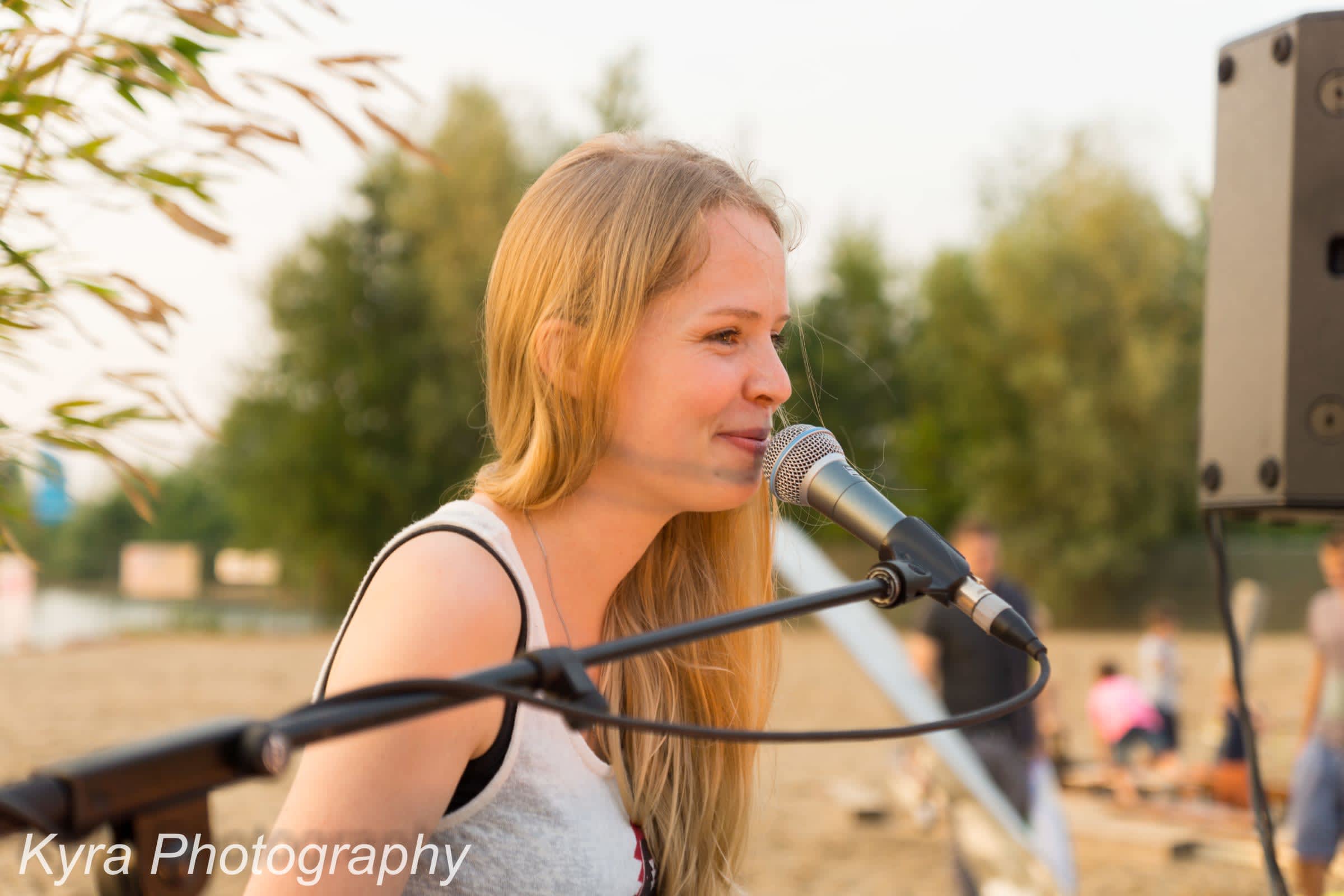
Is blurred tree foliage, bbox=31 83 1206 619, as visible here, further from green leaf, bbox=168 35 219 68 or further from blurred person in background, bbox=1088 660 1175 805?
green leaf, bbox=168 35 219 68

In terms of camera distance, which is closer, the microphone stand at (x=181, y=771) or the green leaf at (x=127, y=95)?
the microphone stand at (x=181, y=771)

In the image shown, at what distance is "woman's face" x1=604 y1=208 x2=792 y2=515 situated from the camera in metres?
1.54

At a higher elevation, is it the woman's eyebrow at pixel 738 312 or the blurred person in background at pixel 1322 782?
the woman's eyebrow at pixel 738 312

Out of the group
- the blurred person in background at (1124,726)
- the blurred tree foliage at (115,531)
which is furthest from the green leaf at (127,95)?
the blurred tree foliage at (115,531)

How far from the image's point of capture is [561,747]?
152cm

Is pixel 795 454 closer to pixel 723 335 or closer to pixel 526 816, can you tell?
pixel 723 335

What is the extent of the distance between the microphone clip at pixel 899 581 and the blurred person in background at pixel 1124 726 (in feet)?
27.9

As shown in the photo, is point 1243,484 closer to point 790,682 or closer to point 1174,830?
point 1174,830

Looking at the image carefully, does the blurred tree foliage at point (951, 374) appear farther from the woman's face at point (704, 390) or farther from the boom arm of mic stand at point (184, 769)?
the boom arm of mic stand at point (184, 769)

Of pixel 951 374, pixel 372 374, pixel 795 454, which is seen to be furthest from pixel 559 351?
pixel 951 374

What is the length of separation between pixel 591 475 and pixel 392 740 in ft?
1.66

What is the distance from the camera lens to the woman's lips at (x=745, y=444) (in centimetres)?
156

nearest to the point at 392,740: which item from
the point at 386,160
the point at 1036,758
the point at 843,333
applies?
the point at 1036,758

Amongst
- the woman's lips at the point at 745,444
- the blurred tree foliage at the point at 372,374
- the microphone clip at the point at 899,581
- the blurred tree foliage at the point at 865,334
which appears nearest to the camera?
the microphone clip at the point at 899,581
